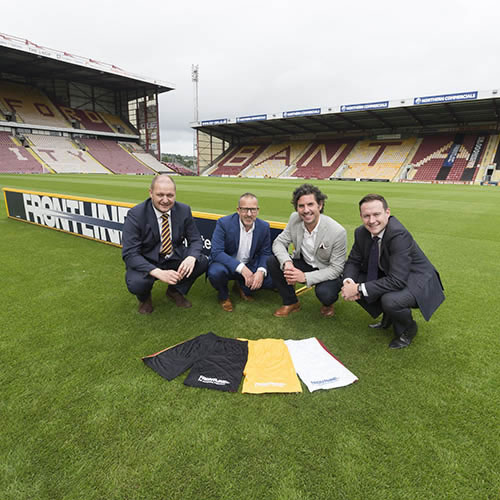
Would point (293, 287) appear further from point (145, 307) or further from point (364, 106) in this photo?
point (364, 106)

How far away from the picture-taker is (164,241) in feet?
11.3

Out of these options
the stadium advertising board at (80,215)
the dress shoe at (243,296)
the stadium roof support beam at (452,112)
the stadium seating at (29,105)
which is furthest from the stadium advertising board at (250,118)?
the dress shoe at (243,296)

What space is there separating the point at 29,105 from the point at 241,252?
46.1 m

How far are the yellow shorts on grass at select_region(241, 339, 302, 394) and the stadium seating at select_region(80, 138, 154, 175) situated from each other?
1486 inches

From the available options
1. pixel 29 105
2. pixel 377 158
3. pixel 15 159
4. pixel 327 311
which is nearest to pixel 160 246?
pixel 327 311

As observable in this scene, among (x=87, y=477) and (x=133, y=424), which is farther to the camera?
(x=133, y=424)

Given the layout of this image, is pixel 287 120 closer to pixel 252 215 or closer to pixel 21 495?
pixel 252 215

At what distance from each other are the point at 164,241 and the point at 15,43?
37.1m

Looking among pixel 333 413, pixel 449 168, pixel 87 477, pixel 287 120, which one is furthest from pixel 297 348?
pixel 287 120

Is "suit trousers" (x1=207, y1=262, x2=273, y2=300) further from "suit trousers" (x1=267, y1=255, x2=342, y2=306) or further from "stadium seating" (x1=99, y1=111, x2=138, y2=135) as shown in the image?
"stadium seating" (x1=99, y1=111, x2=138, y2=135)

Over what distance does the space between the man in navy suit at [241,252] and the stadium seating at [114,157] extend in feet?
120

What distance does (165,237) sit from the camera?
3.43 meters

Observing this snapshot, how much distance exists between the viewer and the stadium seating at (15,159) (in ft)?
97.1

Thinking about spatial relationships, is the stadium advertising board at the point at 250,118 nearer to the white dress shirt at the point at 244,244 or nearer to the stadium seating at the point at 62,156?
the stadium seating at the point at 62,156
